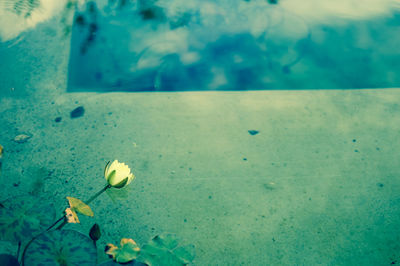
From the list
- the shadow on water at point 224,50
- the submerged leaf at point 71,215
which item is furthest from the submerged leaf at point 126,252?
the shadow on water at point 224,50

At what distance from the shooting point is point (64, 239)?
2.44 ft

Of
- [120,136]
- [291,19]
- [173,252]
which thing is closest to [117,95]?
[120,136]

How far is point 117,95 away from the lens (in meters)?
1.29

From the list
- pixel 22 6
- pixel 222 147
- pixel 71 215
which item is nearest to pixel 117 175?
pixel 71 215

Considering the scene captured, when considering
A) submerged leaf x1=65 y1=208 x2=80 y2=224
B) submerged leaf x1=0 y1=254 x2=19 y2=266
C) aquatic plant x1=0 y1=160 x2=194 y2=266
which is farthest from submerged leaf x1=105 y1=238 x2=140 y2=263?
submerged leaf x1=0 y1=254 x2=19 y2=266

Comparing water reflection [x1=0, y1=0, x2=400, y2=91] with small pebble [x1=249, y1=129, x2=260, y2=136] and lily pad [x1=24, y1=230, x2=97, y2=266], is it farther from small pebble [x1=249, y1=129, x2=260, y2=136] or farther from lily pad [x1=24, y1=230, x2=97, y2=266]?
lily pad [x1=24, y1=230, x2=97, y2=266]

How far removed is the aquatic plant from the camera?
0.72 metres

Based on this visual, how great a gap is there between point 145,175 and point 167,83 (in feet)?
1.57

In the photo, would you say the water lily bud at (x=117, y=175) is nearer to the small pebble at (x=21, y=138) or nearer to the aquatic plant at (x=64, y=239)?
the aquatic plant at (x=64, y=239)

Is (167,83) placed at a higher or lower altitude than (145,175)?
higher

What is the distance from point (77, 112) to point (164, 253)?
0.73 metres

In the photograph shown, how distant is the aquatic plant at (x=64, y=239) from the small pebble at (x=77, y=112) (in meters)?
0.49

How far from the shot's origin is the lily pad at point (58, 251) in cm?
72

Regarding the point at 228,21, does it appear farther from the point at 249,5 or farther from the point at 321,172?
the point at 321,172
